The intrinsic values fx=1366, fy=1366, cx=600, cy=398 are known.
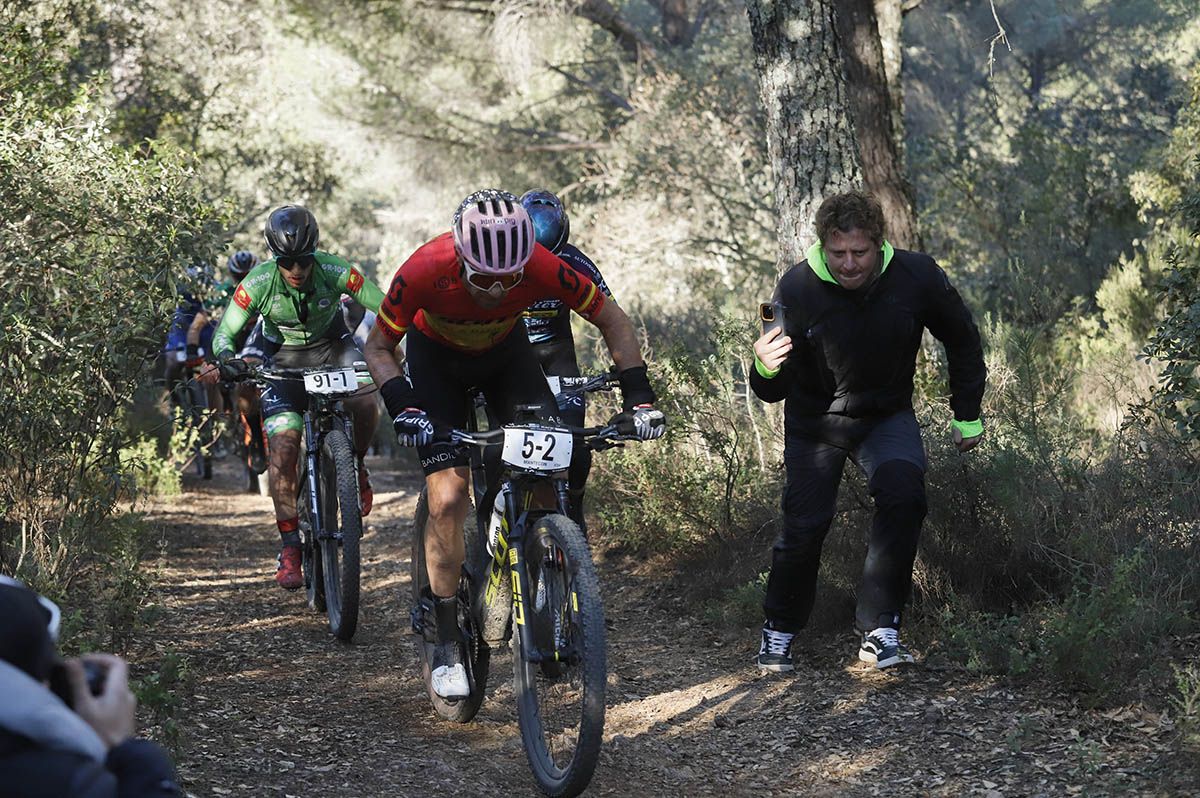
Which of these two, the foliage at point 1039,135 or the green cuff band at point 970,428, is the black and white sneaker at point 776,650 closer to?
the green cuff band at point 970,428

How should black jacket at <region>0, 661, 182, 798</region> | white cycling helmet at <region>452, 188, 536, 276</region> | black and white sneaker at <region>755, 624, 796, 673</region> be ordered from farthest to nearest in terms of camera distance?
black and white sneaker at <region>755, 624, 796, 673</region> → white cycling helmet at <region>452, 188, 536, 276</region> → black jacket at <region>0, 661, 182, 798</region>

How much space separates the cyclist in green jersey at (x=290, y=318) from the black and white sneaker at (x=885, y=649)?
3018mm

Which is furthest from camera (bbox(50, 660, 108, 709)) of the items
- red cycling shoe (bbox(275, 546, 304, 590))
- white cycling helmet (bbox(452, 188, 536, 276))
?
red cycling shoe (bbox(275, 546, 304, 590))

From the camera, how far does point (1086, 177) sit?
14.4 metres

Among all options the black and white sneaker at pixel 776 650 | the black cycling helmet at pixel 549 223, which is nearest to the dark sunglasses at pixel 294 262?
the black cycling helmet at pixel 549 223

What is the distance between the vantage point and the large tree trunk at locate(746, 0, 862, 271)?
7.88m

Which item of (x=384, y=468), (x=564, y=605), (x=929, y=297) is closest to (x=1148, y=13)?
(x=384, y=468)

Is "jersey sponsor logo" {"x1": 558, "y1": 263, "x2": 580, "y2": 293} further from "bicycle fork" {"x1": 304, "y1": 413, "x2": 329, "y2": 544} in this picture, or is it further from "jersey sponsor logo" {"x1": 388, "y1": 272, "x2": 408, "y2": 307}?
"bicycle fork" {"x1": 304, "y1": 413, "x2": 329, "y2": 544}

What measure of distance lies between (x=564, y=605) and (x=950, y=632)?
211cm

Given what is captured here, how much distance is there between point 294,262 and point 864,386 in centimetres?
338

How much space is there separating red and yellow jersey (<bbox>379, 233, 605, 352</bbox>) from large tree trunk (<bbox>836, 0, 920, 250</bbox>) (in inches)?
182

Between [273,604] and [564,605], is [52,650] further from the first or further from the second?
[273,604]

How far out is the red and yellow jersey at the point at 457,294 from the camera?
5312mm

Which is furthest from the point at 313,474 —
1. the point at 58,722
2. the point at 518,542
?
the point at 58,722
